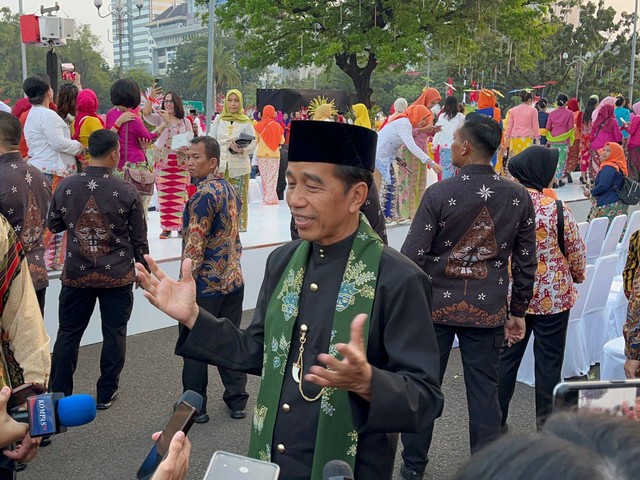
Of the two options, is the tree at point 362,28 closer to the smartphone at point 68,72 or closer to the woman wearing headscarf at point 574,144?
the woman wearing headscarf at point 574,144

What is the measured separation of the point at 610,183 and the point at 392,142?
2782mm

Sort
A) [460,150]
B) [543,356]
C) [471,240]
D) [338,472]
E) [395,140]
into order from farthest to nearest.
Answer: [395,140], [543,356], [460,150], [471,240], [338,472]

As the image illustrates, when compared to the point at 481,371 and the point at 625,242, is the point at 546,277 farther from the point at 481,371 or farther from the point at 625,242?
the point at 625,242

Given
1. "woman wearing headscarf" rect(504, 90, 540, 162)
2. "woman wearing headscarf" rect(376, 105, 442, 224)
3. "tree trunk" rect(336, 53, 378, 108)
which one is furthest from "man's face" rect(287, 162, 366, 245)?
"tree trunk" rect(336, 53, 378, 108)

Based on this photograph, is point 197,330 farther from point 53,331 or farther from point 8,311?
point 53,331

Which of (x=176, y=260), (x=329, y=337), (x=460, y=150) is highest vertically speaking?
(x=460, y=150)

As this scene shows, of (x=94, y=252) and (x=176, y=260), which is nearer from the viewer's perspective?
(x=94, y=252)

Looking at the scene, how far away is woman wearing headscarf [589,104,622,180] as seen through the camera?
550 inches

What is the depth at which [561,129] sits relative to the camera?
Result: 15367mm

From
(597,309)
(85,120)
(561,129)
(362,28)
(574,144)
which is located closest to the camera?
(597,309)

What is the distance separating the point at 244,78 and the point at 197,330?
197 ft

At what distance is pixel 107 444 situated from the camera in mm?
4441

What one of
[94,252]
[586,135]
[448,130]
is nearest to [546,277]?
[94,252]

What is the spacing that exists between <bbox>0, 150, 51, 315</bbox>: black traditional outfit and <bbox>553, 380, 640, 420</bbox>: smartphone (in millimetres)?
3834
